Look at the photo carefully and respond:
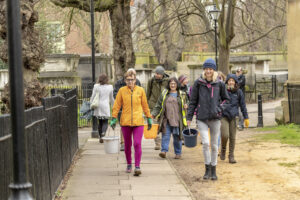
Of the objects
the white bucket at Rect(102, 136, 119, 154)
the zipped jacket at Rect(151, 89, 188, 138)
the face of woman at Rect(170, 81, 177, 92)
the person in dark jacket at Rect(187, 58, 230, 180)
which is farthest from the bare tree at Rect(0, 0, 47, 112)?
the person in dark jacket at Rect(187, 58, 230, 180)

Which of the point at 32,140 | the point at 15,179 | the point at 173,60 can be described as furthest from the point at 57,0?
the point at 173,60

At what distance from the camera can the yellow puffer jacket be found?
29.3 ft

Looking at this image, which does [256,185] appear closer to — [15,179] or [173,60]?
[15,179]

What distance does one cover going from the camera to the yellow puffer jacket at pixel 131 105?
893cm

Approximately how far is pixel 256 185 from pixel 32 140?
3749mm

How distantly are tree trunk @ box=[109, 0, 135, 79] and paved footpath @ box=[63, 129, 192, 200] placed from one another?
24.0 feet

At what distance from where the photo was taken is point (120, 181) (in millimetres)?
8477

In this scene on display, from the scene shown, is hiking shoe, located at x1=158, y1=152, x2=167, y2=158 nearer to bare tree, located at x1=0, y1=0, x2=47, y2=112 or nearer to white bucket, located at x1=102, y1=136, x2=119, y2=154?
white bucket, located at x1=102, y1=136, x2=119, y2=154

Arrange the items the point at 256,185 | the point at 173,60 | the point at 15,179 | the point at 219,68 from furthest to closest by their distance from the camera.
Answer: the point at 173,60, the point at 219,68, the point at 256,185, the point at 15,179

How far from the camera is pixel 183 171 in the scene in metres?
9.74

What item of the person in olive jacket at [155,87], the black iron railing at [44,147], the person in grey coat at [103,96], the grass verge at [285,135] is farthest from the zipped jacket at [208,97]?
the person in grey coat at [103,96]

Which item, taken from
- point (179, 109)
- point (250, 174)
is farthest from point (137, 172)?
point (179, 109)

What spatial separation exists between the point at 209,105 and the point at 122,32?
32.3ft

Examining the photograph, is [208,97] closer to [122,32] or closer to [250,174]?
[250,174]
